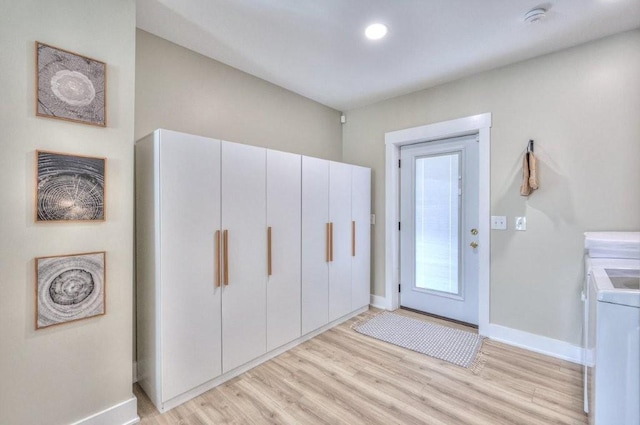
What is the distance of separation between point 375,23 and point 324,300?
251 cm

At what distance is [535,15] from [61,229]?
324cm

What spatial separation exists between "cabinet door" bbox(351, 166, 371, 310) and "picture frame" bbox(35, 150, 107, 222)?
7.78 feet

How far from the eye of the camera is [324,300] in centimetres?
299

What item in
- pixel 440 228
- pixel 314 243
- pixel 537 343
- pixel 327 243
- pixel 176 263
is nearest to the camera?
pixel 176 263

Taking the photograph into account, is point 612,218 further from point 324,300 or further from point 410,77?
point 324,300

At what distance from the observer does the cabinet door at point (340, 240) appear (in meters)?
3.07

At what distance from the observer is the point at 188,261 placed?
1921 mm

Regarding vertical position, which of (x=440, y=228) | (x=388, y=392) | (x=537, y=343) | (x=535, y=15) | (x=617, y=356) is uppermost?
(x=535, y=15)

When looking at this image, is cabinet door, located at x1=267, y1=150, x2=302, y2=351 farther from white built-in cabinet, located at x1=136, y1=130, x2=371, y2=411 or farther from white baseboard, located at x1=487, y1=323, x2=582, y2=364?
white baseboard, located at x1=487, y1=323, x2=582, y2=364

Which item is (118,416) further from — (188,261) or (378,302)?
(378,302)

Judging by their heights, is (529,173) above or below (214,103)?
below

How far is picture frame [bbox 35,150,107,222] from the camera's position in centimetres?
149

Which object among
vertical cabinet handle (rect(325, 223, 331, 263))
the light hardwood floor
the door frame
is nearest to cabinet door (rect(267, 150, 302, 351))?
the light hardwood floor

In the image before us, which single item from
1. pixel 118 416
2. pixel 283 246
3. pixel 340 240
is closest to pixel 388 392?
pixel 283 246
